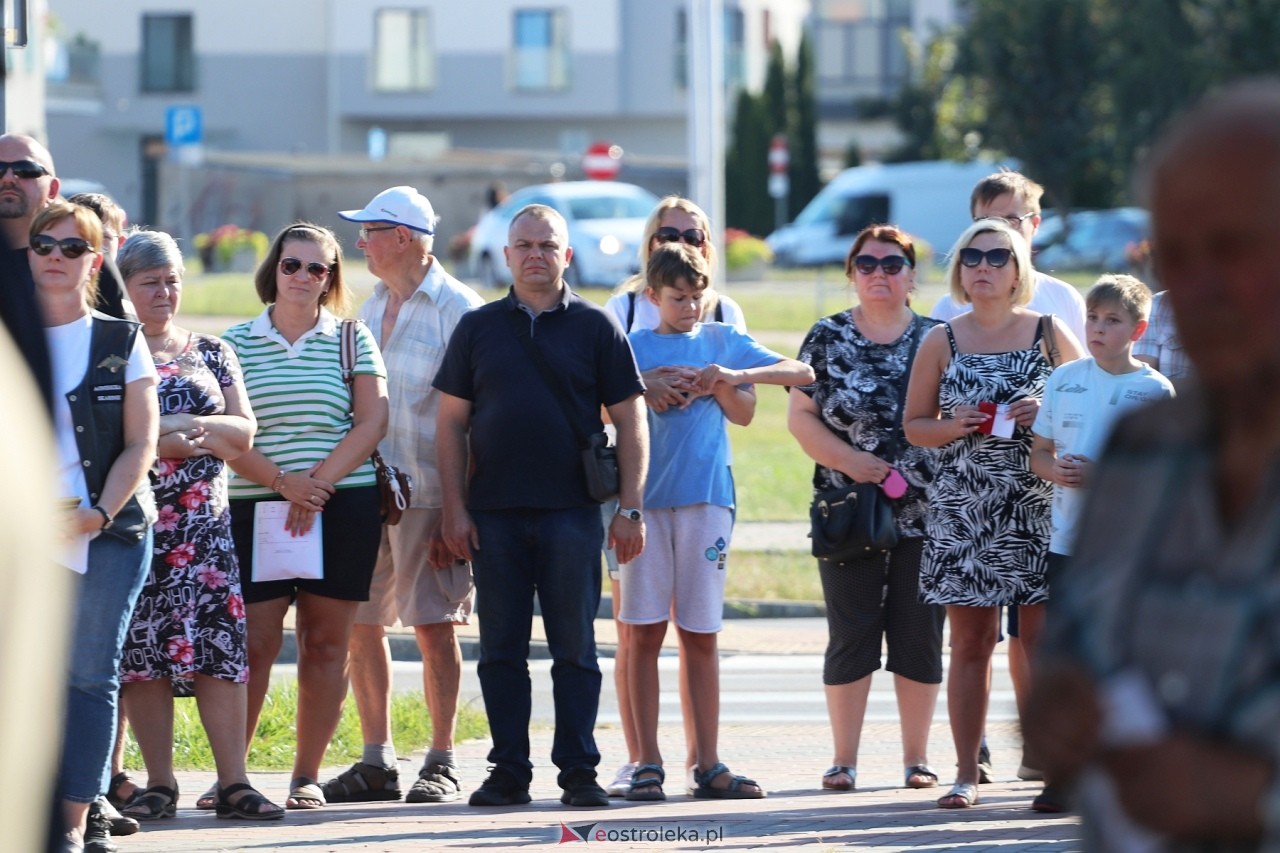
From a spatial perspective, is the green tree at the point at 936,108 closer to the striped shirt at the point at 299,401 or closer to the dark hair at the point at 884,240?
the dark hair at the point at 884,240

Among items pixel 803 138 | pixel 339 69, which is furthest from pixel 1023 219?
pixel 339 69

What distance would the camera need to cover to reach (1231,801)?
1.91m

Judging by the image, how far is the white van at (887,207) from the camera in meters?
Answer: 49.8

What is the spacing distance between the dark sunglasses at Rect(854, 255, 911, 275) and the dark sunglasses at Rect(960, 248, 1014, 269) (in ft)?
1.54

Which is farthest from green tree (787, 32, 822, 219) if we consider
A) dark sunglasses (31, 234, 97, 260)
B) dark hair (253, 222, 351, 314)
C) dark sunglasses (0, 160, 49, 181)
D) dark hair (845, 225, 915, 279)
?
dark sunglasses (31, 234, 97, 260)

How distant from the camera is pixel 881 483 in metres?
7.82

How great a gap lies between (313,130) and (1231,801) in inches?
2579

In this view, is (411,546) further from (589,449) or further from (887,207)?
(887,207)

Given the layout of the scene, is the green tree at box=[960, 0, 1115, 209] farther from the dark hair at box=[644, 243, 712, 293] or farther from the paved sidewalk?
the paved sidewalk

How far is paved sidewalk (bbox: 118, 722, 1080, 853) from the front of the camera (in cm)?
650

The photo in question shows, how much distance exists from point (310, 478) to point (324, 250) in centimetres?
93

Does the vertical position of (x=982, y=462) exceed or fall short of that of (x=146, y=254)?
it falls short

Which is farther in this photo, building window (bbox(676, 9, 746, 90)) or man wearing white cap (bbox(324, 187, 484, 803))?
building window (bbox(676, 9, 746, 90))

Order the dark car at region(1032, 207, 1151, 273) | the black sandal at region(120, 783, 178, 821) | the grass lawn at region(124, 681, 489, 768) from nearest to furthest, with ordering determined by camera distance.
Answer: the black sandal at region(120, 783, 178, 821) < the grass lawn at region(124, 681, 489, 768) < the dark car at region(1032, 207, 1151, 273)
